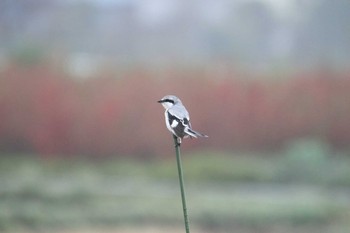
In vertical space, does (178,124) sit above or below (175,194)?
below

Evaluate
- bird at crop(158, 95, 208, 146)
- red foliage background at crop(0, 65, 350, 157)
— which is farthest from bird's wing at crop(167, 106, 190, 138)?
red foliage background at crop(0, 65, 350, 157)

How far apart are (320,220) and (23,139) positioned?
130cm

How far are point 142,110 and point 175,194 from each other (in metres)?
0.39

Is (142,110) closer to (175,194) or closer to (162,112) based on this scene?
(162,112)

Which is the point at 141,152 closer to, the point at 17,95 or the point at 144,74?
the point at 144,74

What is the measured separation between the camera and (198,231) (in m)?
2.53

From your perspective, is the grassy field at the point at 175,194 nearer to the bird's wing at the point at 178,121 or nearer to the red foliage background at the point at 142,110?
the red foliage background at the point at 142,110

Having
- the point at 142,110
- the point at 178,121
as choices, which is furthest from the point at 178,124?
the point at 142,110

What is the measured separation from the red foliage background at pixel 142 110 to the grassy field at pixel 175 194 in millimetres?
73

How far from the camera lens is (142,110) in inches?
101

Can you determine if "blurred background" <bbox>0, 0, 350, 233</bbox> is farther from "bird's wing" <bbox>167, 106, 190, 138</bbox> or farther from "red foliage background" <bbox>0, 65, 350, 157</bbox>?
"bird's wing" <bbox>167, 106, 190, 138</bbox>

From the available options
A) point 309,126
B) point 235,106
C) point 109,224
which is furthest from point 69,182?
point 309,126

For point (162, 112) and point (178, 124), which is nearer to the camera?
point (178, 124)

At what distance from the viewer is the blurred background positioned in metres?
2.51
